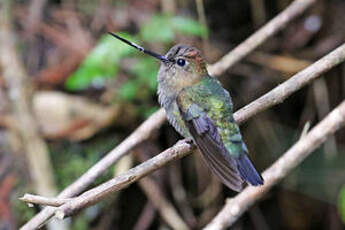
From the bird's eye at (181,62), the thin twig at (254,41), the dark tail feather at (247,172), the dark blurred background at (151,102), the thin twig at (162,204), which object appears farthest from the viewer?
the thin twig at (162,204)

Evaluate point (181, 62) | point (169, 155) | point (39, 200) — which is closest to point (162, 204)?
point (181, 62)

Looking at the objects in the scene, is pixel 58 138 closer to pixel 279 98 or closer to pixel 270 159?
pixel 270 159

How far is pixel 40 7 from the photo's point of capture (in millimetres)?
4828

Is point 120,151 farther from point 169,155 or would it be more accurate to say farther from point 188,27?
point 188,27

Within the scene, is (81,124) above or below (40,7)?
below

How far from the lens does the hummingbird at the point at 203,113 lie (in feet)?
7.32

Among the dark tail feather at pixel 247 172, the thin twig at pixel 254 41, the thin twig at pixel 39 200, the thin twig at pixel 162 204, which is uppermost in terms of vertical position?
the thin twig at pixel 39 200

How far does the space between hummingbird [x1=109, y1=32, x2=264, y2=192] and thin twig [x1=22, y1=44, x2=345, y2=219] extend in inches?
3.8

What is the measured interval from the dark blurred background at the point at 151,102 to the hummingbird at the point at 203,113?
0.83 metres

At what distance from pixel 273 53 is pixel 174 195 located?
153 centimetres

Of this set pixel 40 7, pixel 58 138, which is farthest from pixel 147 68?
pixel 40 7

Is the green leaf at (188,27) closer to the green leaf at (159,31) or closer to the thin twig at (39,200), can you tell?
the green leaf at (159,31)

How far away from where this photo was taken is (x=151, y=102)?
13.4 ft

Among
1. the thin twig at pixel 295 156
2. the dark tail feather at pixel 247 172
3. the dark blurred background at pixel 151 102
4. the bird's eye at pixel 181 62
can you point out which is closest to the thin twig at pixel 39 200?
the dark tail feather at pixel 247 172
